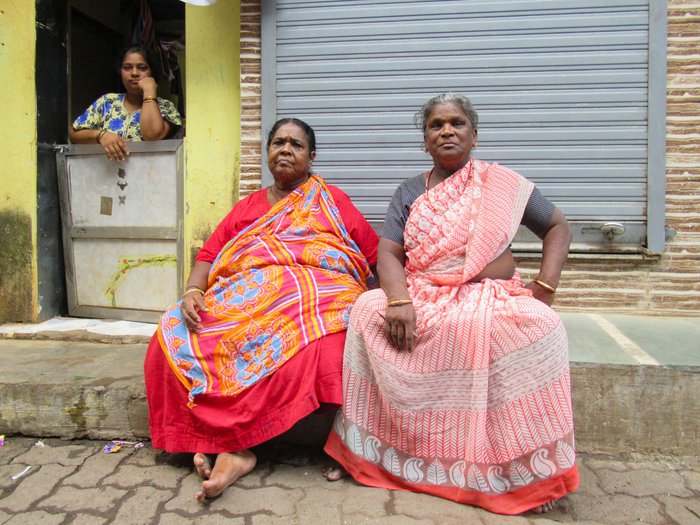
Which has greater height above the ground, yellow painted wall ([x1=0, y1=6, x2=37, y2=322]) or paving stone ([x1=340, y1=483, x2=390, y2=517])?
yellow painted wall ([x1=0, y1=6, x2=37, y2=322])

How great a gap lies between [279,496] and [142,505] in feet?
1.62

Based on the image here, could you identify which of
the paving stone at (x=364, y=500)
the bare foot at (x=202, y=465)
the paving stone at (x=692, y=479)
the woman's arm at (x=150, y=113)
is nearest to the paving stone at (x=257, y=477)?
the bare foot at (x=202, y=465)

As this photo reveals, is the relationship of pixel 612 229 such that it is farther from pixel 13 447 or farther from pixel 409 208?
pixel 13 447

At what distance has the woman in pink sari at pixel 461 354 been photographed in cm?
189

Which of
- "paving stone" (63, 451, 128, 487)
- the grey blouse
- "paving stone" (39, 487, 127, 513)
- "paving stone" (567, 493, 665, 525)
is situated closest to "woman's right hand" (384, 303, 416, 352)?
the grey blouse

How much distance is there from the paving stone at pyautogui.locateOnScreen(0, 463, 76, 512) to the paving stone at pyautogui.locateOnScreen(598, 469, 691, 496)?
2152 mm

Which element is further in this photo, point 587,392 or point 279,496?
point 587,392

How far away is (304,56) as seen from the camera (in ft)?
11.6

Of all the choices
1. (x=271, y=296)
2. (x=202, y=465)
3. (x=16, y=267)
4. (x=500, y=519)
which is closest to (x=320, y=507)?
(x=202, y=465)

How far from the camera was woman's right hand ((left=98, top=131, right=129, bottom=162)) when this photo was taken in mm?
3539

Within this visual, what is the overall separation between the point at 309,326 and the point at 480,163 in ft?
3.34

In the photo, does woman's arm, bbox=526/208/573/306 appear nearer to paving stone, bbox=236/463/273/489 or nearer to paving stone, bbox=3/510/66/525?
paving stone, bbox=236/463/273/489

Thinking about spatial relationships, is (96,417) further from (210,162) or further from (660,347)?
(660,347)

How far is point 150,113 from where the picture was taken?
3.51 metres
